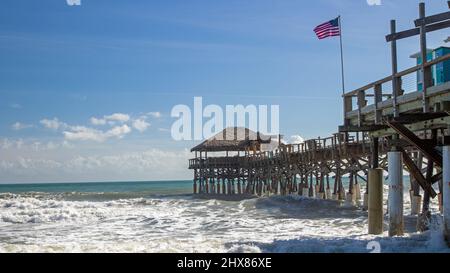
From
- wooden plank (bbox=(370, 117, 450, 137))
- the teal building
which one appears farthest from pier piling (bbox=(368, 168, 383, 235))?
the teal building

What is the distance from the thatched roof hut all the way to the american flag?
105 feet

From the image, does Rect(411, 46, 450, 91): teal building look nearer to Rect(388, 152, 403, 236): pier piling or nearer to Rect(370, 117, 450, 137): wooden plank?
Rect(370, 117, 450, 137): wooden plank

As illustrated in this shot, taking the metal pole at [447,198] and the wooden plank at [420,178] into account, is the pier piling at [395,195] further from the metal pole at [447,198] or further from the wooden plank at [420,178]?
the metal pole at [447,198]

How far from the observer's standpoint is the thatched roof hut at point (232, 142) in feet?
169

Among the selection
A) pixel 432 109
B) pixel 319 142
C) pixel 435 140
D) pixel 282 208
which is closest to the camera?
pixel 432 109

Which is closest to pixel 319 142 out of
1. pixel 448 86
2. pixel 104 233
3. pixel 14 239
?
pixel 104 233

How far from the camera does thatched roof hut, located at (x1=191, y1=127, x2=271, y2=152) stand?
51.5 metres

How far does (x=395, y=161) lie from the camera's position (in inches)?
510

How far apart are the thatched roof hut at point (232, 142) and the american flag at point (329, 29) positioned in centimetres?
3197

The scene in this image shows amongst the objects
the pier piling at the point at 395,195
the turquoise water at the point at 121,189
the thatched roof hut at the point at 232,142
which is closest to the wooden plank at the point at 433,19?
the pier piling at the point at 395,195

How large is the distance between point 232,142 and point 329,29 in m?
33.2

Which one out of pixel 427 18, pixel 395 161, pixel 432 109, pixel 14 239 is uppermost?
pixel 427 18
